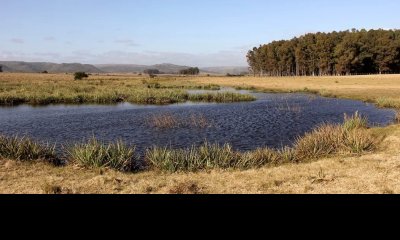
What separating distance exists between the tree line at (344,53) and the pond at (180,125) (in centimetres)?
8332

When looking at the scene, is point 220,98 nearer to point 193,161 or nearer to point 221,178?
point 193,161

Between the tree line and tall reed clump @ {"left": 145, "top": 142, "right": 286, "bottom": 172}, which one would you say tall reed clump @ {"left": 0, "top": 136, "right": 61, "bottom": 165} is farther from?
the tree line


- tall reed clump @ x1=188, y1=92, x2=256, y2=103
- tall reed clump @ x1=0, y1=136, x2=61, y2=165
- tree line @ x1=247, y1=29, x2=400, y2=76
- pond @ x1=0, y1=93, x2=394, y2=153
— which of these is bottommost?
pond @ x1=0, y1=93, x2=394, y2=153

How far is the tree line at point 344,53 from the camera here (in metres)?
121

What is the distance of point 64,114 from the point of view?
136 feet

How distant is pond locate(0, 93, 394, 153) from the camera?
26.4 m

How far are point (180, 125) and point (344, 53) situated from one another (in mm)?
101057

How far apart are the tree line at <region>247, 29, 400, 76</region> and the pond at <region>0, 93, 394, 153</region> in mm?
83320

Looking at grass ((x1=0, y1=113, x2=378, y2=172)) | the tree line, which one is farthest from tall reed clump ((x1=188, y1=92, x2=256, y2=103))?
the tree line

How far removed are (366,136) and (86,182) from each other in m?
14.3

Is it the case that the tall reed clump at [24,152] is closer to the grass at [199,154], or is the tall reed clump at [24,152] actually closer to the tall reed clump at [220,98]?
the grass at [199,154]

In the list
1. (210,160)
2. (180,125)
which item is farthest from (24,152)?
(180,125)
